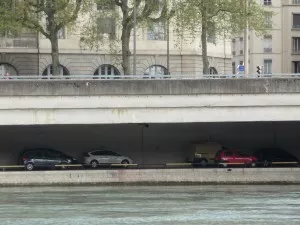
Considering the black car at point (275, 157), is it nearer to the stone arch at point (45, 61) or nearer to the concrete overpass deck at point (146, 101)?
the concrete overpass deck at point (146, 101)

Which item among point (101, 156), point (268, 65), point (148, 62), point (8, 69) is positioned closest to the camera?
point (101, 156)

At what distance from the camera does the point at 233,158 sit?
53.4 m

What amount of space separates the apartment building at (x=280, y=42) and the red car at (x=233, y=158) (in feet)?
160

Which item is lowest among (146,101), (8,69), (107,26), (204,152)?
(204,152)

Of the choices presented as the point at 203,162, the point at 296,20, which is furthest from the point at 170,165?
the point at 296,20

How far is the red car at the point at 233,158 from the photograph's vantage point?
52.9m

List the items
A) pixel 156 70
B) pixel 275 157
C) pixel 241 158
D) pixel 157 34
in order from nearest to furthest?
pixel 241 158
pixel 275 157
pixel 157 34
pixel 156 70

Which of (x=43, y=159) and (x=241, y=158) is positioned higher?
(x=43, y=159)

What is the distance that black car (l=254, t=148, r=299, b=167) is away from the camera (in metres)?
52.9

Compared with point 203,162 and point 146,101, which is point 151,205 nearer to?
point 146,101

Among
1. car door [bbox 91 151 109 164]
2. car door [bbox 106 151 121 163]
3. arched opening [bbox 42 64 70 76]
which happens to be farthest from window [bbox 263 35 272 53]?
car door [bbox 91 151 109 164]

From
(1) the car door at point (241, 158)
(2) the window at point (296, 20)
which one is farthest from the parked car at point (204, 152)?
(2) the window at point (296, 20)

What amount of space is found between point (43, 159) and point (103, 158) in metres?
3.74

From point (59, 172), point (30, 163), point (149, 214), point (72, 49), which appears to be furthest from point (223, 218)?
point (72, 49)
